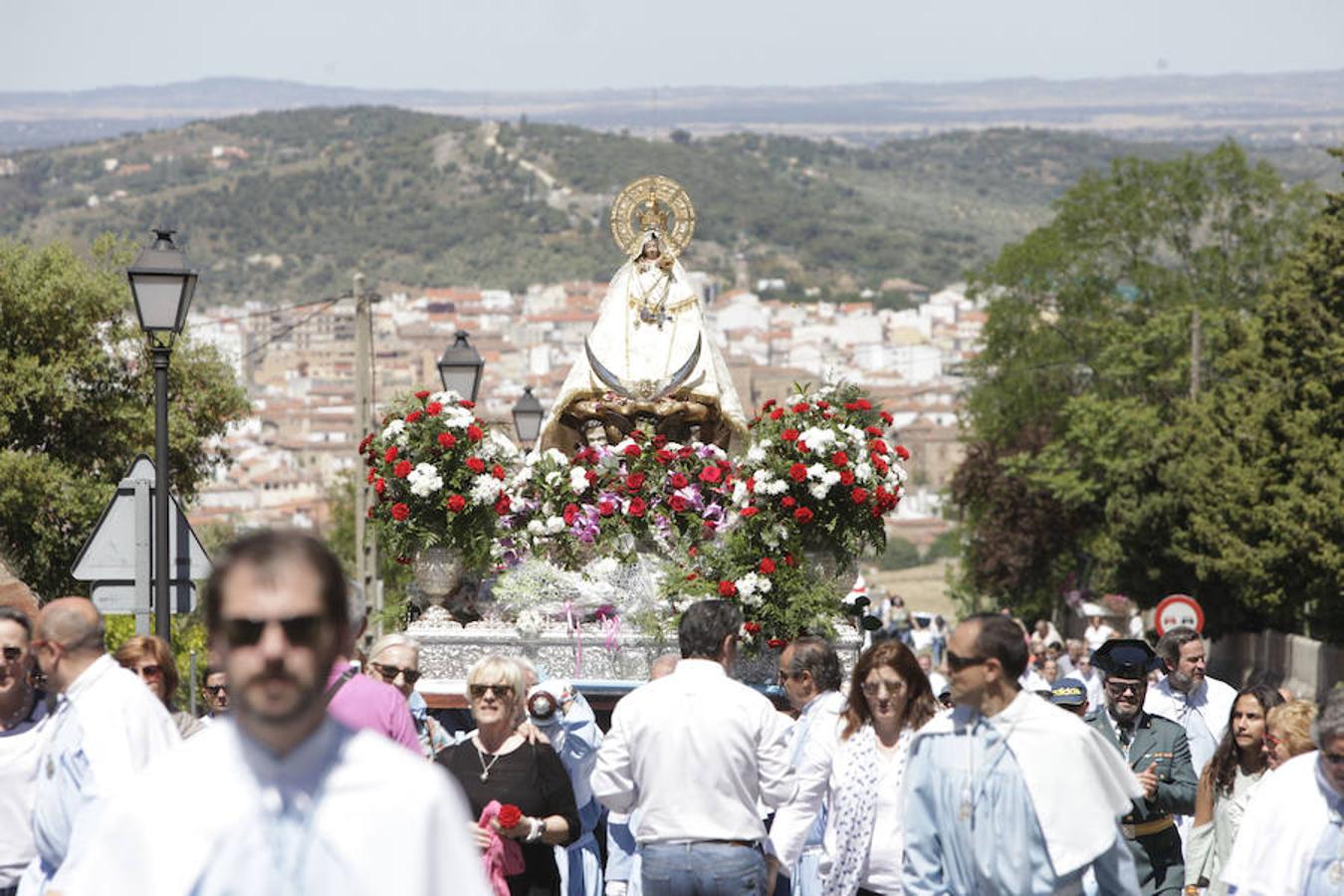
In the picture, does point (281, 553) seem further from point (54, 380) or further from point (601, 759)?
point (54, 380)

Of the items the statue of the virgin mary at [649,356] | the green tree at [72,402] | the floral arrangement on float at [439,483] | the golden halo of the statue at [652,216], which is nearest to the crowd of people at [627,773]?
the floral arrangement on float at [439,483]

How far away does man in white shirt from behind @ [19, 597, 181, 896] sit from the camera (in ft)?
21.5

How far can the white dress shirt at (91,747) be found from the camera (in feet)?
21.5

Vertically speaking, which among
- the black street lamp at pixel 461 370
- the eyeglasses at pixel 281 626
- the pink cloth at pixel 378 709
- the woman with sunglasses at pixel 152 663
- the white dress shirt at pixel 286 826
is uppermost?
the eyeglasses at pixel 281 626

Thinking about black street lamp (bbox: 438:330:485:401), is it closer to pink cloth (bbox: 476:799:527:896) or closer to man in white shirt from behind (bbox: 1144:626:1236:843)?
man in white shirt from behind (bbox: 1144:626:1236:843)

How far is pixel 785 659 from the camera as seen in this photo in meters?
10.3

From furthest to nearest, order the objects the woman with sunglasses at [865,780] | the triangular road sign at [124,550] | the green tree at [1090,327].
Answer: the green tree at [1090,327] < the triangular road sign at [124,550] < the woman with sunglasses at [865,780]

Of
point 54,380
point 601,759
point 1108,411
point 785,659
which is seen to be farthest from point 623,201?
point 1108,411

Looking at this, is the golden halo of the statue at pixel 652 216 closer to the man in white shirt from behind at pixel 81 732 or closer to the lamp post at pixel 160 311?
the lamp post at pixel 160 311

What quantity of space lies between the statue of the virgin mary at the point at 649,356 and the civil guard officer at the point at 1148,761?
19.5 feet

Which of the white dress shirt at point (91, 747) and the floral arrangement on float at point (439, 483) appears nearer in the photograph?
the white dress shirt at point (91, 747)

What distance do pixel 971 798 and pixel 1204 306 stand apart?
167ft

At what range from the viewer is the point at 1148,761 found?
9.55 metres

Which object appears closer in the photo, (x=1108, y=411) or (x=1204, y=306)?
(x=1108, y=411)
